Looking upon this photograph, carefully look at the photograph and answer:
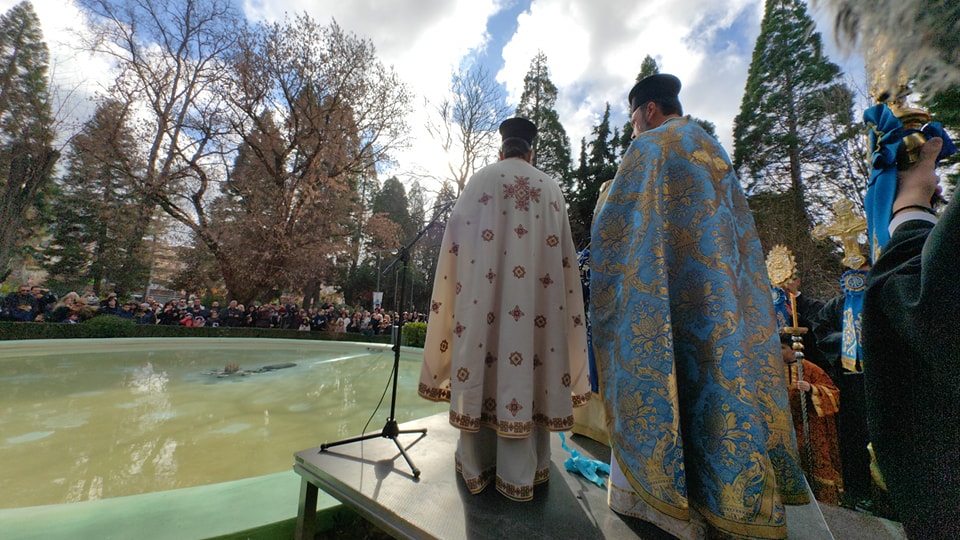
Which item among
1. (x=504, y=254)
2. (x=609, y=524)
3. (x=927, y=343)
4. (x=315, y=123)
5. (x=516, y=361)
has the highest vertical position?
(x=315, y=123)

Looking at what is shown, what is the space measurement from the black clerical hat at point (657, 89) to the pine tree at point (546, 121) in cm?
1911

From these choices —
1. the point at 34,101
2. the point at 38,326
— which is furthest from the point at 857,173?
the point at 34,101

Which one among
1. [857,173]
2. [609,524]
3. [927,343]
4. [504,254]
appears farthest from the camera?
[857,173]

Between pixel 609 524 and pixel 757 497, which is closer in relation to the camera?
pixel 757 497

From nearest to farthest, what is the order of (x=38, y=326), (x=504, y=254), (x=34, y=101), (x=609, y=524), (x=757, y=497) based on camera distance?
(x=757, y=497) → (x=609, y=524) → (x=504, y=254) → (x=38, y=326) → (x=34, y=101)

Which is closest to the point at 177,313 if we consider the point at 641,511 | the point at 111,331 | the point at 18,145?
the point at 111,331

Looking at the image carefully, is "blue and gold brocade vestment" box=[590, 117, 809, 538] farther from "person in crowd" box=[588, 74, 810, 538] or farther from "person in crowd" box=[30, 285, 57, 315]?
"person in crowd" box=[30, 285, 57, 315]

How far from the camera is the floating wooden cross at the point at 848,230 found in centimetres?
221

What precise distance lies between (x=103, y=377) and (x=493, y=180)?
665 centimetres

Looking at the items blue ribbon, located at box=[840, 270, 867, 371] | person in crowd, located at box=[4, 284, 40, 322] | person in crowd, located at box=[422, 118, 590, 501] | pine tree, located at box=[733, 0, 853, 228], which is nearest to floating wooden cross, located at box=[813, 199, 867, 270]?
blue ribbon, located at box=[840, 270, 867, 371]

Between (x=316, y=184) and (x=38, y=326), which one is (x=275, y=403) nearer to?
(x=38, y=326)

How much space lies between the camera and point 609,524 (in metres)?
1.13

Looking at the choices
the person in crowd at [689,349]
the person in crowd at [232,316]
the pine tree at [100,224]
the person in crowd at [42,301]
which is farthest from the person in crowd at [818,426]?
the pine tree at [100,224]

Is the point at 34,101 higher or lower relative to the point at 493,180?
higher
